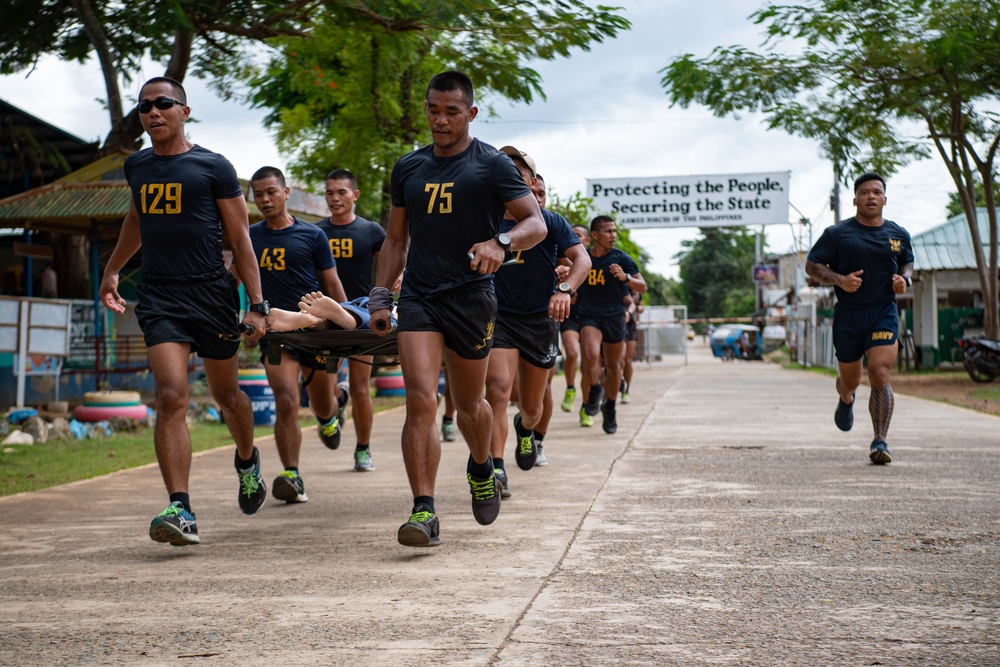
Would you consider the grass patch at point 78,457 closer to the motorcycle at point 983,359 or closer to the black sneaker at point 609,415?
the black sneaker at point 609,415

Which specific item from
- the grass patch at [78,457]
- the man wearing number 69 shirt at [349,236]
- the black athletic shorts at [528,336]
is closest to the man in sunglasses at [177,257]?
the black athletic shorts at [528,336]

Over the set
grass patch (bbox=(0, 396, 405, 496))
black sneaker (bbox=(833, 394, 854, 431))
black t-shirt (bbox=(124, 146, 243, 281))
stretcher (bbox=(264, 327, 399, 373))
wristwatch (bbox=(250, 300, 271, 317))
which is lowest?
grass patch (bbox=(0, 396, 405, 496))

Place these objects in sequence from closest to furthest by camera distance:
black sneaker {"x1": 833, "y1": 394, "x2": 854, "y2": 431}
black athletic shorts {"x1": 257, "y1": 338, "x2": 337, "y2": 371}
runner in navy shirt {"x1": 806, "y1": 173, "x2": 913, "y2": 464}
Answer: black athletic shorts {"x1": 257, "y1": 338, "x2": 337, "y2": 371} < runner in navy shirt {"x1": 806, "y1": 173, "x2": 913, "y2": 464} < black sneaker {"x1": 833, "y1": 394, "x2": 854, "y2": 431}

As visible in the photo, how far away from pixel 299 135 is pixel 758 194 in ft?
53.9

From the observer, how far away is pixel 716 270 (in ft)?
396

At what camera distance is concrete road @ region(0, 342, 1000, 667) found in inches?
146

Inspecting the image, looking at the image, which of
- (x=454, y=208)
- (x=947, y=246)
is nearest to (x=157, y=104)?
(x=454, y=208)

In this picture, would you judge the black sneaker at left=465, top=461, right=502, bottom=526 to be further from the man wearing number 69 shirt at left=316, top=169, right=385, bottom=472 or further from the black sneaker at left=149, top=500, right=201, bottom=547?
the man wearing number 69 shirt at left=316, top=169, right=385, bottom=472

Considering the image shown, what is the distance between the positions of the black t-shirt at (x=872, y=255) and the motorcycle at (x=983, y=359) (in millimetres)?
15991

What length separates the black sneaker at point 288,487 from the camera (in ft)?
23.9

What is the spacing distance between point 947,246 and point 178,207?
29350mm

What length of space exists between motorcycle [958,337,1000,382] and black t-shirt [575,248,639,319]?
1444 centimetres

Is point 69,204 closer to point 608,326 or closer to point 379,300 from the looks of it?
point 608,326

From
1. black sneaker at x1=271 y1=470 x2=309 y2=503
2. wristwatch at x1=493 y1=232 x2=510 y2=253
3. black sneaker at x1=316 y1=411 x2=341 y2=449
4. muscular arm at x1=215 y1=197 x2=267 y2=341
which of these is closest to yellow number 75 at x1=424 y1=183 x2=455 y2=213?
wristwatch at x1=493 y1=232 x2=510 y2=253
